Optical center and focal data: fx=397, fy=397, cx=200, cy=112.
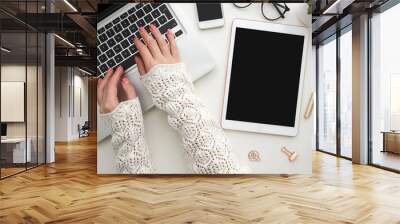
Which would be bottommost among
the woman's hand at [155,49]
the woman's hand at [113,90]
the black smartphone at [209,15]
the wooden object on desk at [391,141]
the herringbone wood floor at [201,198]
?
the herringbone wood floor at [201,198]

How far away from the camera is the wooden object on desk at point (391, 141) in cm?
706

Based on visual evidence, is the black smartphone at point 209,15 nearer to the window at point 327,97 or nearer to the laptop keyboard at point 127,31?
the laptop keyboard at point 127,31

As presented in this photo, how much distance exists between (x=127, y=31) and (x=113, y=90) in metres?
0.96

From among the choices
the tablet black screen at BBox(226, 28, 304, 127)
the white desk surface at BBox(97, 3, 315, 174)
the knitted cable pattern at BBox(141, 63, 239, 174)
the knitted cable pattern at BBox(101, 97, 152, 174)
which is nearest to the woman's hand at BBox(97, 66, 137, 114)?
the knitted cable pattern at BBox(101, 97, 152, 174)

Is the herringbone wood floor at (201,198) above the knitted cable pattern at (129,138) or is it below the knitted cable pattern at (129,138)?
below

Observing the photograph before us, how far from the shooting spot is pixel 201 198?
15.7 ft

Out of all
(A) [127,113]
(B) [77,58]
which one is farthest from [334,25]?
(B) [77,58]

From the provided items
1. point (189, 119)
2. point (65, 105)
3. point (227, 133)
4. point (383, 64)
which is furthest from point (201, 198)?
point (65, 105)

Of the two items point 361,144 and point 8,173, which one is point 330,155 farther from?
point 8,173

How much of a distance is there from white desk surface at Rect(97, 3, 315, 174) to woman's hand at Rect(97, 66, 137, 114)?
0.45m

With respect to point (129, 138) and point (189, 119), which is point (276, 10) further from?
point (129, 138)

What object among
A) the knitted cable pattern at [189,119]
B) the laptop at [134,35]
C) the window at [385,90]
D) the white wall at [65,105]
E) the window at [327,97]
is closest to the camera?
the knitted cable pattern at [189,119]

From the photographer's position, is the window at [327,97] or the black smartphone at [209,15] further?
the window at [327,97]

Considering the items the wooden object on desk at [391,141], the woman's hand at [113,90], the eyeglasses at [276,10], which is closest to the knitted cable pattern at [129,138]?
the woman's hand at [113,90]
